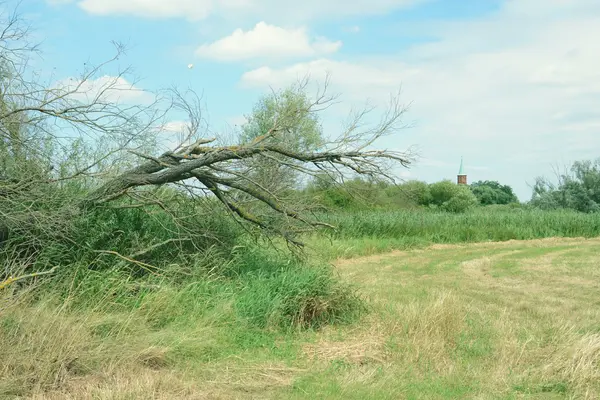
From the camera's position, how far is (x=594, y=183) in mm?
37250

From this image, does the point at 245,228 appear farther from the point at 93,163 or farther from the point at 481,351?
the point at 481,351

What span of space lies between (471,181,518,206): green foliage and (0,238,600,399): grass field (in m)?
49.7

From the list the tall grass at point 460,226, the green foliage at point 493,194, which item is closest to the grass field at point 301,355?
the tall grass at point 460,226

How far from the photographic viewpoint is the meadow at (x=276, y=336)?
5.93 m

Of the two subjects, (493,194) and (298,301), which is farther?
(493,194)

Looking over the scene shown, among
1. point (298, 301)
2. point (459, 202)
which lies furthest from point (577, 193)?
point (298, 301)

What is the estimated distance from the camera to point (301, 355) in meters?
7.14

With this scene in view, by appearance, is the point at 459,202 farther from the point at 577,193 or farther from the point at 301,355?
the point at 301,355

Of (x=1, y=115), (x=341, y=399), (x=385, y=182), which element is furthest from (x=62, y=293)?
(x=385, y=182)

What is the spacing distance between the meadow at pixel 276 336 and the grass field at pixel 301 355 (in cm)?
2

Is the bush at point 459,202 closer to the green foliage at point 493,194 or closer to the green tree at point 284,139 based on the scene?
the green foliage at point 493,194

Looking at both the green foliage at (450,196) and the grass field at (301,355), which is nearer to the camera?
the grass field at (301,355)

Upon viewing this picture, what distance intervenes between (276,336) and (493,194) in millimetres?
53616

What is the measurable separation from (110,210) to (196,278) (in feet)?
5.80
